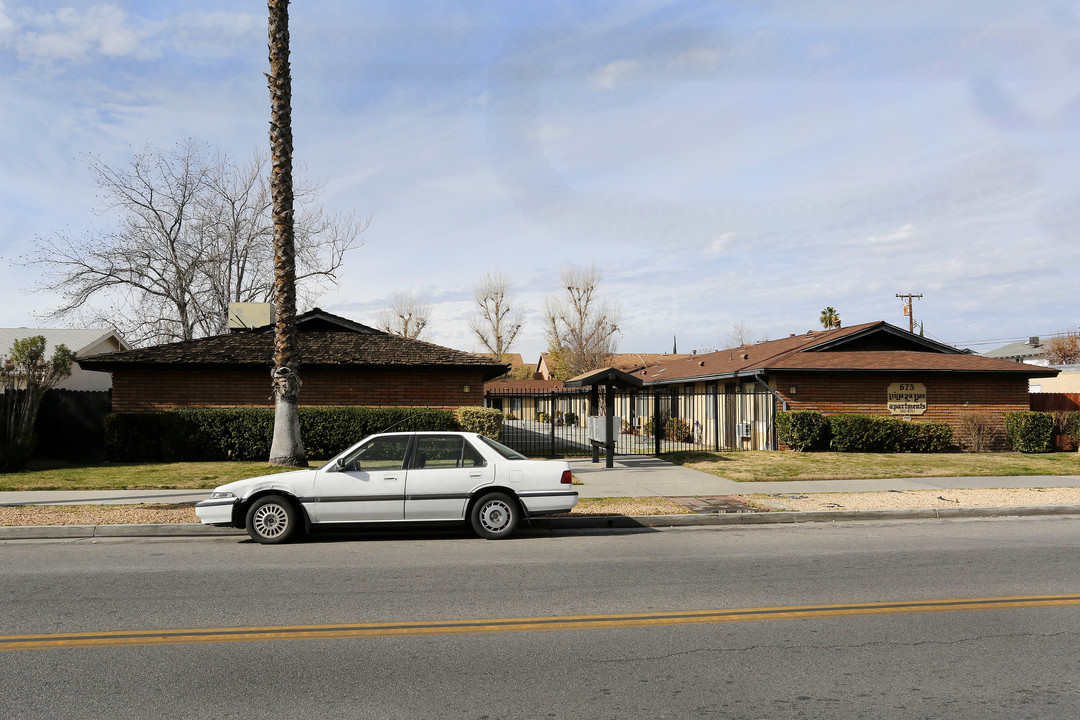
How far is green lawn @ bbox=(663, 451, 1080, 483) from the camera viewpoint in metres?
16.5

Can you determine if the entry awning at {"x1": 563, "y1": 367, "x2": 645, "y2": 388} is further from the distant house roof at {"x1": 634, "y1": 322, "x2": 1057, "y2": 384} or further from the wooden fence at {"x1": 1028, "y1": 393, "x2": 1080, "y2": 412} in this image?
the wooden fence at {"x1": 1028, "y1": 393, "x2": 1080, "y2": 412}

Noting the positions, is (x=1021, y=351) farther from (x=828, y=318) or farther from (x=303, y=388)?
(x=303, y=388)

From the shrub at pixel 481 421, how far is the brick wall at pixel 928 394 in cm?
862

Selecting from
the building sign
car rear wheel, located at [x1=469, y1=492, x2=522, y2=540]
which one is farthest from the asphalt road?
the building sign

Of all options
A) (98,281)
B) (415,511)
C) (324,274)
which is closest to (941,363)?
(415,511)

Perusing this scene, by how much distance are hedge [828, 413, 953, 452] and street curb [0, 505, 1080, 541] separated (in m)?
9.36

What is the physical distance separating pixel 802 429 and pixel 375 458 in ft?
49.1

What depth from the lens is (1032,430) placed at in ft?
71.5

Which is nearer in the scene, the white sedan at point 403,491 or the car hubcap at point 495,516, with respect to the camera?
the white sedan at point 403,491

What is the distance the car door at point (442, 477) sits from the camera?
31.4ft

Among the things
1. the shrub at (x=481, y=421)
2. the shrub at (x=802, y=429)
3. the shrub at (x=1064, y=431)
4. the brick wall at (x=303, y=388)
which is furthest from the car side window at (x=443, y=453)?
the shrub at (x=1064, y=431)

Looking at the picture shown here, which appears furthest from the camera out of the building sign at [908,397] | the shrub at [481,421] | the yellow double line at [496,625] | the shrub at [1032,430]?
the building sign at [908,397]

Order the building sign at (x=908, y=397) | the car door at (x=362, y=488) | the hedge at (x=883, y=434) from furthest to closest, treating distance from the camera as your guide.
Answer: the building sign at (x=908, y=397), the hedge at (x=883, y=434), the car door at (x=362, y=488)

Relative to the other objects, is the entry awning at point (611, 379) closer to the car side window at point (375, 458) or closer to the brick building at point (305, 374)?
the brick building at point (305, 374)
